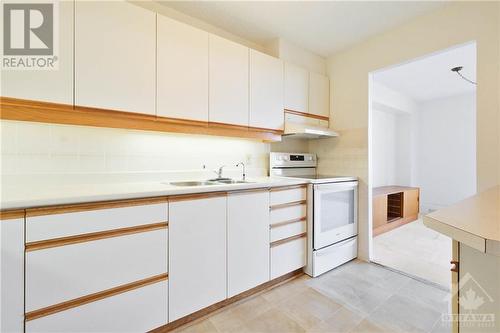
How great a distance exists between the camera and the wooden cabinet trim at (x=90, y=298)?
100 cm

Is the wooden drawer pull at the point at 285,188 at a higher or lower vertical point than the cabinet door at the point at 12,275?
higher

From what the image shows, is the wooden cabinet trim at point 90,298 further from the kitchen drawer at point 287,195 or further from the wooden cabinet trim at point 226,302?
the kitchen drawer at point 287,195

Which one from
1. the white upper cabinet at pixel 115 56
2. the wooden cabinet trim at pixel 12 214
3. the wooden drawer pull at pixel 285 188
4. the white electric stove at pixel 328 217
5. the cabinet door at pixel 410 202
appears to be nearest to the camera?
the wooden cabinet trim at pixel 12 214

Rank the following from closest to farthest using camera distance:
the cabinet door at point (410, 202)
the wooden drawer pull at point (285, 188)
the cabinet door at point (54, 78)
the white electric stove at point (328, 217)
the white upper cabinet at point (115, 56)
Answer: the cabinet door at point (54, 78) → the white upper cabinet at point (115, 56) → the wooden drawer pull at point (285, 188) → the white electric stove at point (328, 217) → the cabinet door at point (410, 202)

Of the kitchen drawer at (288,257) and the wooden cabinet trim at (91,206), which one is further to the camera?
the kitchen drawer at (288,257)

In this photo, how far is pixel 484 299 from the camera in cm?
62

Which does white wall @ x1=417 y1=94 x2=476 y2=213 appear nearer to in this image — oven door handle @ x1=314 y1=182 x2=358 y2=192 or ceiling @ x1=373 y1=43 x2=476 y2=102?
ceiling @ x1=373 y1=43 x2=476 y2=102

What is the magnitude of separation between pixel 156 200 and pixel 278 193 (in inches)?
37.9

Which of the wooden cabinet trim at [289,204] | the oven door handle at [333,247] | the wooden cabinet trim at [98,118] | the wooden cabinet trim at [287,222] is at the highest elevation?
the wooden cabinet trim at [98,118]

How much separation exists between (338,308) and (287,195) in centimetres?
89

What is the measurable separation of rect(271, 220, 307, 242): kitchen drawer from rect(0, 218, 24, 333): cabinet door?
1462 mm

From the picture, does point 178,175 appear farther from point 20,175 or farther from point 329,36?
point 329,36

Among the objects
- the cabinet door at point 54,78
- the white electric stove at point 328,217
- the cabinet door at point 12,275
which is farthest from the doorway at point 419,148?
the cabinet door at point 54,78

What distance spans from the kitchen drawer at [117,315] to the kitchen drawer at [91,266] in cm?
7
